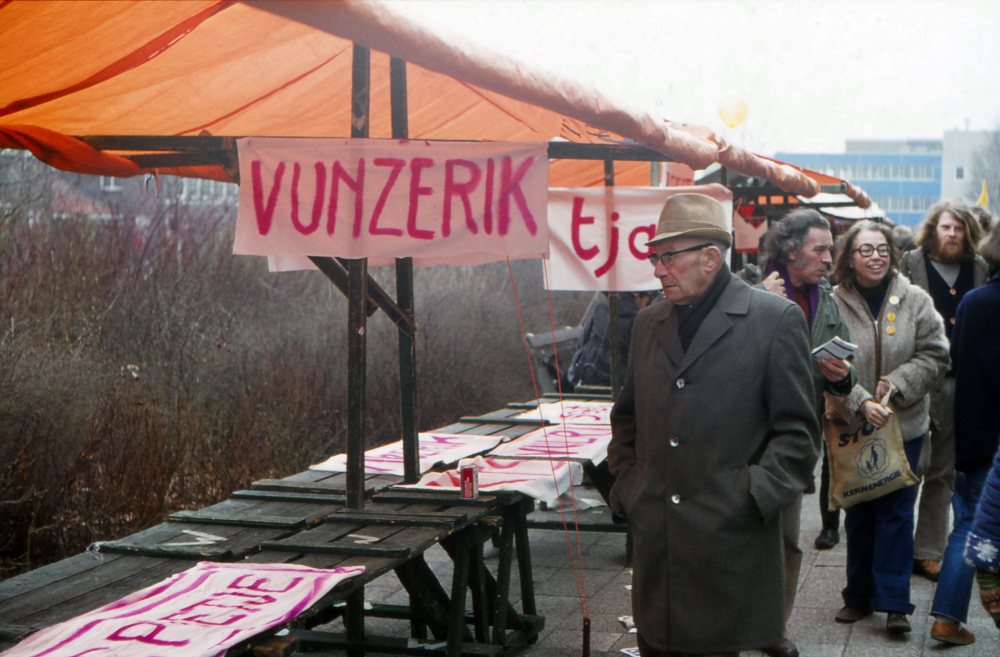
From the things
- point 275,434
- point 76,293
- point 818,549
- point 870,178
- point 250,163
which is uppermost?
point 870,178

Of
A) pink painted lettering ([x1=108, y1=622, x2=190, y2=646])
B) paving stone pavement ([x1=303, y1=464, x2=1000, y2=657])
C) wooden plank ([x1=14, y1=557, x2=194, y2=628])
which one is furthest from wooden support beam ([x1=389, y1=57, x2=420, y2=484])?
pink painted lettering ([x1=108, y1=622, x2=190, y2=646])

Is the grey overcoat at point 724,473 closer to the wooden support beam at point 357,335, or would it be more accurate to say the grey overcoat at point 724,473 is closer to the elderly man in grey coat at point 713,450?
the elderly man in grey coat at point 713,450

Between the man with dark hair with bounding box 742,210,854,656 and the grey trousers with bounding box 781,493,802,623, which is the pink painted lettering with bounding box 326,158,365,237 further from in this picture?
the grey trousers with bounding box 781,493,802,623

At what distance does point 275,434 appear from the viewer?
7.96m

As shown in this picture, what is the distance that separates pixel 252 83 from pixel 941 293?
4.63 meters

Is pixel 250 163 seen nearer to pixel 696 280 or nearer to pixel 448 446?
pixel 696 280

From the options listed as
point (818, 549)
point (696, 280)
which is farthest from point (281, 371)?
point (696, 280)

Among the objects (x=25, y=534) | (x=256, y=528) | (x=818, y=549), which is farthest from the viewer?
(x=818, y=549)

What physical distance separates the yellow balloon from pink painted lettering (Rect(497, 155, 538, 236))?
929 cm

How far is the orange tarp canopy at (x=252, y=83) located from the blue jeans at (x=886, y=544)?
203 centimetres

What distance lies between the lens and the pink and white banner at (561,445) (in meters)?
5.68

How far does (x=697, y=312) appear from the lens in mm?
3342

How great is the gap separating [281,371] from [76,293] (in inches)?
83.7

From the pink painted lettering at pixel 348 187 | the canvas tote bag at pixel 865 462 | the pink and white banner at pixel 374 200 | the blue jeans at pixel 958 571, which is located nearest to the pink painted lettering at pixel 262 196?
the pink and white banner at pixel 374 200
